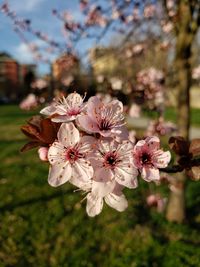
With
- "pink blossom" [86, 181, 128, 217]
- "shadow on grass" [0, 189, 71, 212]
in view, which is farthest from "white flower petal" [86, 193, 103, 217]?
"shadow on grass" [0, 189, 71, 212]

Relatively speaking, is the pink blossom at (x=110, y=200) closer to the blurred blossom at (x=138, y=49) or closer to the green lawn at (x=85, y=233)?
the green lawn at (x=85, y=233)

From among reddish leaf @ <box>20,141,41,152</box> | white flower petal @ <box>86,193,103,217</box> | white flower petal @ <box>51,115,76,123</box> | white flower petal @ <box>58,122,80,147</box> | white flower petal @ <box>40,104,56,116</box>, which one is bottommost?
white flower petal @ <box>86,193,103,217</box>

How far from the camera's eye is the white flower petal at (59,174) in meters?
1.41

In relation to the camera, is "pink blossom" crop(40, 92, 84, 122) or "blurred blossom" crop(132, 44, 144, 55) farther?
"blurred blossom" crop(132, 44, 144, 55)

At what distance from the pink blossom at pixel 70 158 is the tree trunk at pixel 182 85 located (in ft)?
9.80

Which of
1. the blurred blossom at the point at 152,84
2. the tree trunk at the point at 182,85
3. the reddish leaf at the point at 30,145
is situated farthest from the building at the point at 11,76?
the reddish leaf at the point at 30,145

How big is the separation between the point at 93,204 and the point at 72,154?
230mm

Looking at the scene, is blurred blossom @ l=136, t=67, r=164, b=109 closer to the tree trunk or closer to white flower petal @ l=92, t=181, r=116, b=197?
the tree trunk

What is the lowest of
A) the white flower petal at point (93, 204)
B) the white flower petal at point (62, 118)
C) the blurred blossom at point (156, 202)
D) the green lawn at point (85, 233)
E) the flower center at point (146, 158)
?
the green lawn at point (85, 233)

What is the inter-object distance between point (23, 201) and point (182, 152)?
4415 mm

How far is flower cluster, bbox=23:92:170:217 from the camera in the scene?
55.3 inches

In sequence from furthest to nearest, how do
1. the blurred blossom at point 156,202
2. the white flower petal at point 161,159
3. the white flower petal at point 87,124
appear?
the blurred blossom at point 156,202 → the white flower petal at point 161,159 → the white flower petal at point 87,124

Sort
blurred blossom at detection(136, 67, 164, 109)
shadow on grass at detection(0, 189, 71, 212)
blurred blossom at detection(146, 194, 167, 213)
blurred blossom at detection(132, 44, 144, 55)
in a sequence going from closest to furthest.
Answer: blurred blossom at detection(136, 67, 164, 109)
blurred blossom at detection(146, 194, 167, 213)
shadow on grass at detection(0, 189, 71, 212)
blurred blossom at detection(132, 44, 144, 55)

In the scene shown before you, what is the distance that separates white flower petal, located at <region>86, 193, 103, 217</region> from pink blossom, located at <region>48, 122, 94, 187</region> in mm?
143
